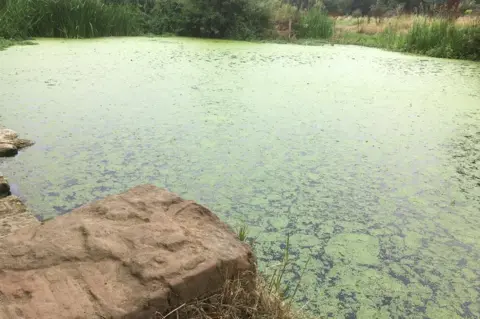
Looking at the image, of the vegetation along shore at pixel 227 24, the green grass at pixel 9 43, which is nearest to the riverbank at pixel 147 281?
the green grass at pixel 9 43

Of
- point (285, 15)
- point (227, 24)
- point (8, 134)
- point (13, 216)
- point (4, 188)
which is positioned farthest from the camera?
point (285, 15)

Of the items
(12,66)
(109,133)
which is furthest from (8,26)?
(109,133)

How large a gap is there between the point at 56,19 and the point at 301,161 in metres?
5.66

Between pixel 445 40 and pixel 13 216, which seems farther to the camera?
pixel 445 40

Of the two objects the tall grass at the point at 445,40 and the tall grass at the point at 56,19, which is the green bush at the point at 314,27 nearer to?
the tall grass at the point at 445,40

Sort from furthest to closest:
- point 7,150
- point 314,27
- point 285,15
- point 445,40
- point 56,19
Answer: point 285,15 → point 314,27 → point 445,40 → point 56,19 → point 7,150

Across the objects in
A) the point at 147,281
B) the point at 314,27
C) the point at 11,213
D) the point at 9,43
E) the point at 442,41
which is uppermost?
the point at 314,27

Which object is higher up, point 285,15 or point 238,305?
point 285,15

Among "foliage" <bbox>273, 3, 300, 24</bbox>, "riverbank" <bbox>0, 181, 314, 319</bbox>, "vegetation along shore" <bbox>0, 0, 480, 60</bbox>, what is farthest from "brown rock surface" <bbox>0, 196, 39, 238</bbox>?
"foliage" <bbox>273, 3, 300, 24</bbox>

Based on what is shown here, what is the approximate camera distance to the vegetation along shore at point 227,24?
6.23m

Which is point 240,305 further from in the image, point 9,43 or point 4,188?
point 9,43

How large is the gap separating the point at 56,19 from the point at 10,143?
5.01m

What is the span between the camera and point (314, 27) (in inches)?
381

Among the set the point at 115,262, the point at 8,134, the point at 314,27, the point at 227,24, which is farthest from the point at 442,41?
the point at 115,262
